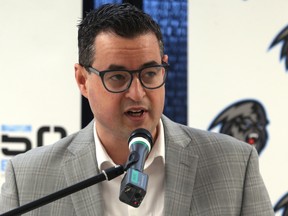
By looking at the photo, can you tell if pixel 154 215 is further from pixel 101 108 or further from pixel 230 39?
pixel 230 39

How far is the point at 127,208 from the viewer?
1806 millimetres

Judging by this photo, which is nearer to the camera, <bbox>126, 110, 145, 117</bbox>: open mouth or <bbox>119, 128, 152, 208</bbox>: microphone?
<bbox>119, 128, 152, 208</bbox>: microphone

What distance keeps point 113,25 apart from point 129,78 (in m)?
0.18

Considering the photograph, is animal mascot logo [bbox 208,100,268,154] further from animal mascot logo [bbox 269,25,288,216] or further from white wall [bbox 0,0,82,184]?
white wall [bbox 0,0,82,184]

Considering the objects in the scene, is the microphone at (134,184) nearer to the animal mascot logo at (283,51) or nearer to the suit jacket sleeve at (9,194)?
the suit jacket sleeve at (9,194)

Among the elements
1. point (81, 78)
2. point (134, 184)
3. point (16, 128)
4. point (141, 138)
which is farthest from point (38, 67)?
point (134, 184)

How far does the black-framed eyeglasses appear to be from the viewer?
1.69 meters

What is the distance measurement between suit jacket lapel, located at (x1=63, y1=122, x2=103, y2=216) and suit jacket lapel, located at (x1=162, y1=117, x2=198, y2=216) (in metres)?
0.21

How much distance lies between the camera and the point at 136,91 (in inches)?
65.5

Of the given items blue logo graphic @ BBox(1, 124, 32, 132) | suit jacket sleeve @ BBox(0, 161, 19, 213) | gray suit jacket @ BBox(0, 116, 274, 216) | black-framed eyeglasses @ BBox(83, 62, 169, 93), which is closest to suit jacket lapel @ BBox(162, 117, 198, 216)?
gray suit jacket @ BBox(0, 116, 274, 216)

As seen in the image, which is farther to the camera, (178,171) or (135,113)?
(178,171)

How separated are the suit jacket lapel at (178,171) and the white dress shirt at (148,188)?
0.03m

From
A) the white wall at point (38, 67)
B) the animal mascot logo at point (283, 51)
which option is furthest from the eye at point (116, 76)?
the animal mascot logo at point (283, 51)

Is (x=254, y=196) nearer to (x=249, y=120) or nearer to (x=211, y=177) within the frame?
(x=211, y=177)
